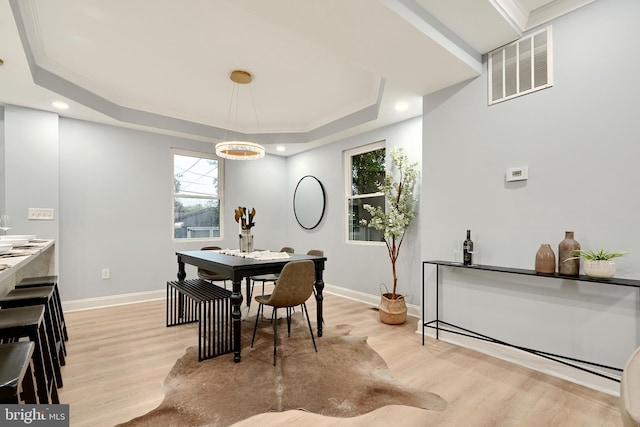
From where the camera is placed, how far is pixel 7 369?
3.37 ft

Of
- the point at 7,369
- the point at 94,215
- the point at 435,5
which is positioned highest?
the point at 435,5

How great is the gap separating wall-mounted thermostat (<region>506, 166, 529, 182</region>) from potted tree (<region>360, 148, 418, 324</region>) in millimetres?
1176

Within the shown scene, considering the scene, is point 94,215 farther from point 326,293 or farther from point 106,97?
point 326,293

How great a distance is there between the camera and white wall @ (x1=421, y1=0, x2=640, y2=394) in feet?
6.81

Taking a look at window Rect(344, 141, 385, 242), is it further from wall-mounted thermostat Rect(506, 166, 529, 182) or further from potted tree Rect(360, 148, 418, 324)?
wall-mounted thermostat Rect(506, 166, 529, 182)

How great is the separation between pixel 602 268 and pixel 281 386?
2254 mm

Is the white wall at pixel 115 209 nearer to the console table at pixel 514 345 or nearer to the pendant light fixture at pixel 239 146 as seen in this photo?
the pendant light fixture at pixel 239 146

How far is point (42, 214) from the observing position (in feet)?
12.1

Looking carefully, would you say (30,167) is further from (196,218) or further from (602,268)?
(602,268)

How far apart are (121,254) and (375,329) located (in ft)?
11.7

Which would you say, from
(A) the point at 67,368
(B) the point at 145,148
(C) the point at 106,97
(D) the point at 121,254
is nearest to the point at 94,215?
(D) the point at 121,254

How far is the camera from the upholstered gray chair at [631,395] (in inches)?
27.5

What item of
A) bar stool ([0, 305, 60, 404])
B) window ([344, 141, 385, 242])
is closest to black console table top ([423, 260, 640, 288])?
window ([344, 141, 385, 242])

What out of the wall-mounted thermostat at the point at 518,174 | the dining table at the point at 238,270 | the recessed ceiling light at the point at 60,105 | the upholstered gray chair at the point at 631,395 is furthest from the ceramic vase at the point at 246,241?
the upholstered gray chair at the point at 631,395
